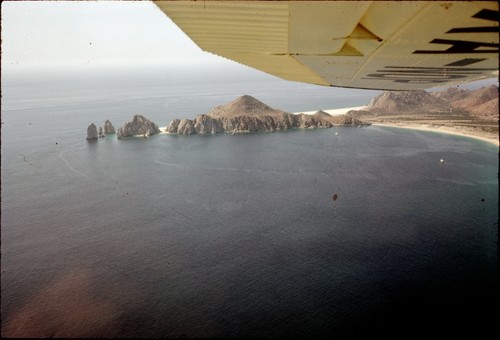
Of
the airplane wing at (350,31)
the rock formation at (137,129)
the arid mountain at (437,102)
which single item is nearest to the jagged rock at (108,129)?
the rock formation at (137,129)

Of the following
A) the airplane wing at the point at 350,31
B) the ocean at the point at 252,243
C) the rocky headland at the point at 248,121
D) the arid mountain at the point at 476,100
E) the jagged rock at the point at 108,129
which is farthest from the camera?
the arid mountain at the point at 476,100

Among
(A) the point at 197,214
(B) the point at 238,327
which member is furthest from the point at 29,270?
(B) the point at 238,327

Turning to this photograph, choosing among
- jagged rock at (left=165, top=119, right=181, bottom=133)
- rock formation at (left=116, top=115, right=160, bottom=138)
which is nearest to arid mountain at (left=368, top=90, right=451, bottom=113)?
jagged rock at (left=165, top=119, right=181, bottom=133)

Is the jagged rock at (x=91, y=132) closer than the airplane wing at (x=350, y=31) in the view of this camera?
No

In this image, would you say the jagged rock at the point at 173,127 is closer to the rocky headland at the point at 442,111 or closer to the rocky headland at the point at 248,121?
the rocky headland at the point at 248,121

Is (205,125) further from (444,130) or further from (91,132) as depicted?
(444,130)

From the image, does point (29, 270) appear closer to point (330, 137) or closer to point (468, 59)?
point (468, 59)
